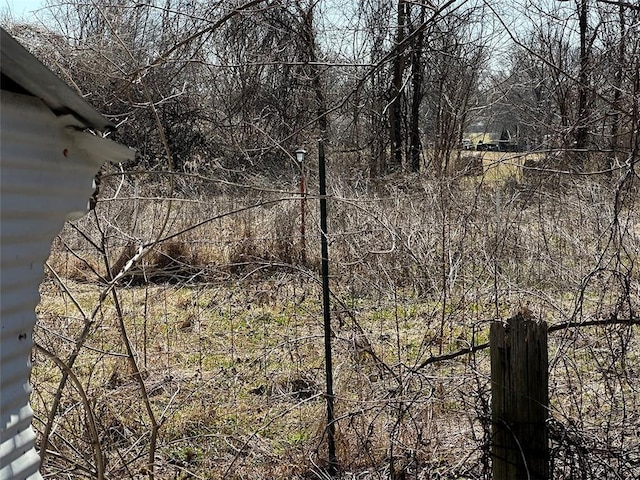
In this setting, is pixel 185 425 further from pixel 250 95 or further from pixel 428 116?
pixel 428 116

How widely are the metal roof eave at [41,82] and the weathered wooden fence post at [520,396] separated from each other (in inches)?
61.3

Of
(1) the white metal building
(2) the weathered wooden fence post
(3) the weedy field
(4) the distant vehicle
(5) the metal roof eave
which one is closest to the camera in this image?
(5) the metal roof eave

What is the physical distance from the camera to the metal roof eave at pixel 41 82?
1.36 metres

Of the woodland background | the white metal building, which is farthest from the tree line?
the white metal building

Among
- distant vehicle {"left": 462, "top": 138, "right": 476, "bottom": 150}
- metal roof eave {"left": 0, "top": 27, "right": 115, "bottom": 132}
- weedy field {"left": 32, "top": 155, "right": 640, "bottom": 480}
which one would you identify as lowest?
weedy field {"left": 32, "top": 155, "right": 640, "bottom": 480}

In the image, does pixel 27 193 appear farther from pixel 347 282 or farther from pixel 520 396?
pixel 347 282

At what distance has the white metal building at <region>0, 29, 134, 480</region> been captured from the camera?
147cm

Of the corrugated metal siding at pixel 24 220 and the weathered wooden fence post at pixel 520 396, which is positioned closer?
the corrugated metal siding at pixel 24 220

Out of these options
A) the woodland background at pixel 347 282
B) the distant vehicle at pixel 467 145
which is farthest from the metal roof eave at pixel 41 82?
the distant vehicle at pixel 467 145

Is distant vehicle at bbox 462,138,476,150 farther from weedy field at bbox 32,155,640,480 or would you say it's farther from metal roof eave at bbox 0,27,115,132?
metal roof eave at bbox 0,27,115,132

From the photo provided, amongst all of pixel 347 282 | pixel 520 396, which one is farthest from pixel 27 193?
pixel 347 282

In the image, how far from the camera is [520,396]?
8.22 feet

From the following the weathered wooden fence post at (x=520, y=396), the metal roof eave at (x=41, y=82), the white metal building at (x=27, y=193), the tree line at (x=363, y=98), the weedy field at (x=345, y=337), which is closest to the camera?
the metal roof eave at (x=41, y=82)

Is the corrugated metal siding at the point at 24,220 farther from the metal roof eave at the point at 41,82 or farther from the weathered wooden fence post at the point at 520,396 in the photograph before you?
the weathered wooden fence post at the point at 520,396
